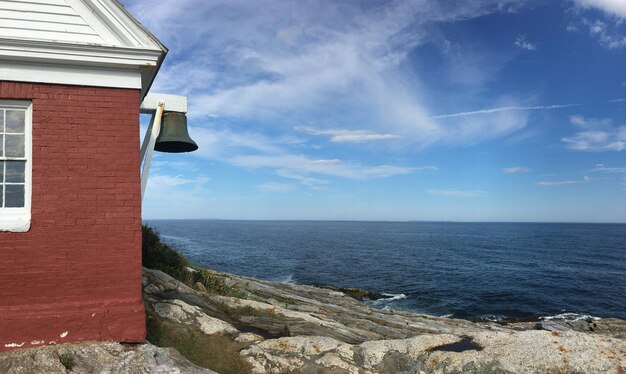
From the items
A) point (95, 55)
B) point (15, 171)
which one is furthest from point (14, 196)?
point (95, 55)

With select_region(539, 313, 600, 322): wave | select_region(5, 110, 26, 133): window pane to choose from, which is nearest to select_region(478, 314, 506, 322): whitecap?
select_region(539, 313, 600, 322): wave

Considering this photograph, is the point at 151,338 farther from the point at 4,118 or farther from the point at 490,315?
the point at 490,315

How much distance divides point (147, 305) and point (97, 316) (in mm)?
1878

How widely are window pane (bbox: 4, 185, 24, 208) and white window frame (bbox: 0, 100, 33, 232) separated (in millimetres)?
61

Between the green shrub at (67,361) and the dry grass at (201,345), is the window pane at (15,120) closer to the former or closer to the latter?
the green shrub at (67,361)

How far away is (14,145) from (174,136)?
2.44m

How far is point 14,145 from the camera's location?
6.31m

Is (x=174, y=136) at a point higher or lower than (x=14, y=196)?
higher

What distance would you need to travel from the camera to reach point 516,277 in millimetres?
41969

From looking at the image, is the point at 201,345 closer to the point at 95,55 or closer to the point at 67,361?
the point at 67,361

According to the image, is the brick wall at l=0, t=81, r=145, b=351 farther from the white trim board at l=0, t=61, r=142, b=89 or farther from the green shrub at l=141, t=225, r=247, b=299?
the green shrub at l=141, t=225, r=247, b=299

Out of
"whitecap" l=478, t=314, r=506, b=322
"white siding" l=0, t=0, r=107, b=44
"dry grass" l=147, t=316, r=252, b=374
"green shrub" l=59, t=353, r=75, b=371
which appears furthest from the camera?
"whitecap" l=478, t=314, r=506, b=322

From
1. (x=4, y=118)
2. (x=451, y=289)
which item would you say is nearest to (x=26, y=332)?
(x=4, y=118)

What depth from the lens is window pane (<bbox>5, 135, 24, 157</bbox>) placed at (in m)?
6.28
